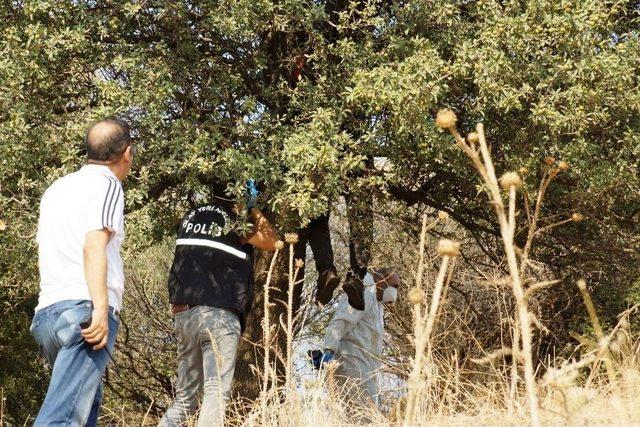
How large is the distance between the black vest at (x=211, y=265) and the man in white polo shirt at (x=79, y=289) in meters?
1.92

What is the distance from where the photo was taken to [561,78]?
7426 mm

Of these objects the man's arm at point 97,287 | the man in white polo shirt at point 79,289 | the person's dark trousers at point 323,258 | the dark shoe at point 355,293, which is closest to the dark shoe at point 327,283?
the person's dark trousers at point 323,258

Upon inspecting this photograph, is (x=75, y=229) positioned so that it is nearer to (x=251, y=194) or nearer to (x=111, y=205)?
(x=111, y=205)

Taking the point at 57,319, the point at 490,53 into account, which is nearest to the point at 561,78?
the point at 490,53

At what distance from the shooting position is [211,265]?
19.8ft

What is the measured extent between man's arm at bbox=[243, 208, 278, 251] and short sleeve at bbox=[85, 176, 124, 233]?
2624 millimetres

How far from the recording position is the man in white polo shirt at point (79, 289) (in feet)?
12.0

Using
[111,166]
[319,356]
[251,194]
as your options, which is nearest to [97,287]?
[111,166]

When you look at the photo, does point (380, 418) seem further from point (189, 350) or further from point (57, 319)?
point (57, 319)

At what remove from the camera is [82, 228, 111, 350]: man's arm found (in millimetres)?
3672

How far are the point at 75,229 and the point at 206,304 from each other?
214 cm

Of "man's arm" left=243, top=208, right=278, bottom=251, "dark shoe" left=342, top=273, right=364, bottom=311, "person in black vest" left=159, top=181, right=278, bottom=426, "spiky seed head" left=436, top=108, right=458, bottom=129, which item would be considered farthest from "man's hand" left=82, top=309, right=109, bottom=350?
"dark shoe" left=342, top=273, right=364, bottom=311

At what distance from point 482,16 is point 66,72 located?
363 centimetres

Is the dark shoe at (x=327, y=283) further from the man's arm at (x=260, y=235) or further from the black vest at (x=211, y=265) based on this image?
the black vest at (x=211, y=265)
